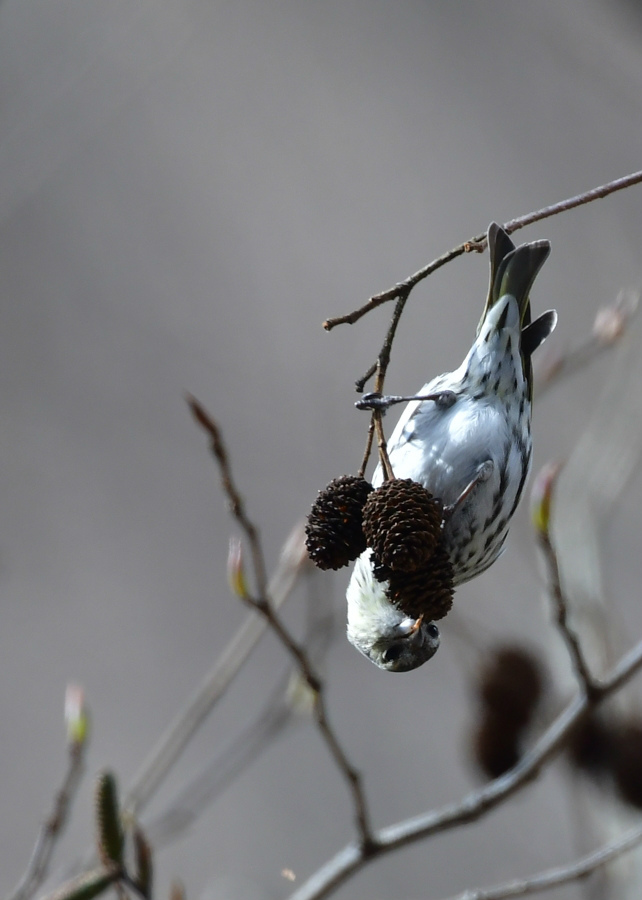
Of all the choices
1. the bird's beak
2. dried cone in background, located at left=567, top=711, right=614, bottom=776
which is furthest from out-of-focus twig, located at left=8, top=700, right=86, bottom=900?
dried cone in background, located at left=567, top=711, right=614, bottom=776

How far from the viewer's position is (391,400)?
882mm

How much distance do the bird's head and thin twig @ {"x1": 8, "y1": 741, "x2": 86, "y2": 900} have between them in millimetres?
350

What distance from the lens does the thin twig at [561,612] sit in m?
0.91

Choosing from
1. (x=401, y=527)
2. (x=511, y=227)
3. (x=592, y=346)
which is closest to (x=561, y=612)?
(x=401, y=527)

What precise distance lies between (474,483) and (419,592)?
237 mm

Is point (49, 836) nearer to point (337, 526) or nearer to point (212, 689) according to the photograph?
point (212, 689)

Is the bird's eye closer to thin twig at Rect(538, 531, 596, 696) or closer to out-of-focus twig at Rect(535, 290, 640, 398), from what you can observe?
thin twig at Rect(538, 531, 596, 696)

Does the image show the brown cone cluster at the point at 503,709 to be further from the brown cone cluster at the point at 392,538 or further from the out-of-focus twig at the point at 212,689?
the brown cone cluster at the point at 392,538

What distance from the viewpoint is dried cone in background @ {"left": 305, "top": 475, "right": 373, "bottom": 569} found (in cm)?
80

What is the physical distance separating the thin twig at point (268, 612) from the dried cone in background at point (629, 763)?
614 millimetres

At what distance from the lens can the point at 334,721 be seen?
2.59 meters

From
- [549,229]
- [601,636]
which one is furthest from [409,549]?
[549,229]

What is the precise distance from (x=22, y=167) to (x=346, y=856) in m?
1.47

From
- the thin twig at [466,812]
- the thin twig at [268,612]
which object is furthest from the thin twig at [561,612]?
the thin twig at [268,612]
